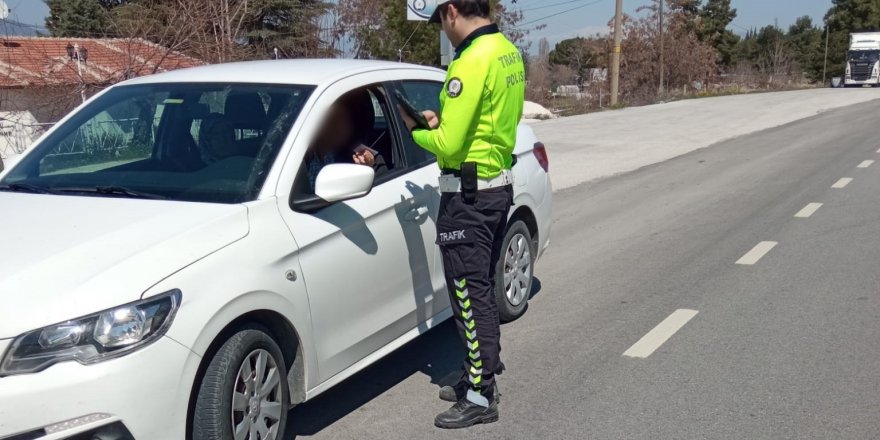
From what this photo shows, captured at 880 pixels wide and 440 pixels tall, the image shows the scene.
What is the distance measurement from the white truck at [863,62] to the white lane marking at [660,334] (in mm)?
53938

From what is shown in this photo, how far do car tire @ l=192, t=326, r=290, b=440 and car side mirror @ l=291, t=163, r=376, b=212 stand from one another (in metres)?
0.63

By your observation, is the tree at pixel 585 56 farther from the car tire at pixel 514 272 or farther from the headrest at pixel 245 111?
the headrest at pixel 245 111

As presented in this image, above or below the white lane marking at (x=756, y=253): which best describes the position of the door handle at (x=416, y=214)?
above

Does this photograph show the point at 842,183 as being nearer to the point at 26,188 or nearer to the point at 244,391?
the point at 244,391

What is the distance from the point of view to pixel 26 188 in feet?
13.4

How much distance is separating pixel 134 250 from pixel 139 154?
1.26 meters

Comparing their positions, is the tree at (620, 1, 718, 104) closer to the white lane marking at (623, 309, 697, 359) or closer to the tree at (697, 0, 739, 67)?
the tree at (697, 0, 739, 67)

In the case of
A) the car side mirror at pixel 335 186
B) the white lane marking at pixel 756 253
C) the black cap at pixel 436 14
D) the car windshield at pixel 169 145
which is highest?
the black cap at pixel 436 14

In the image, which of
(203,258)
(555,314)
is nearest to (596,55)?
(555,314)

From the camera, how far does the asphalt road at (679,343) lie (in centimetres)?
423

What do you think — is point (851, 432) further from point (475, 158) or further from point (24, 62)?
point (24, 62)

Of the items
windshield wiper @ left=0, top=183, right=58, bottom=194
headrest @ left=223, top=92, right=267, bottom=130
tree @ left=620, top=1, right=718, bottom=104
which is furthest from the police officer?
tree @ left=620, top=1, right=718, bottom=104

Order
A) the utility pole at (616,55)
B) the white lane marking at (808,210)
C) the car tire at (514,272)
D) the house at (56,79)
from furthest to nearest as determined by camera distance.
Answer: the utility pole at (616,55) → the house at (56,79) → the white lane marking at (808,210) → the car tire at (514,272)

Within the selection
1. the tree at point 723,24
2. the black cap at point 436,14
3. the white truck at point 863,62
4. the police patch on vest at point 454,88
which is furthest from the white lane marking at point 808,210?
the tree at point 723,24
